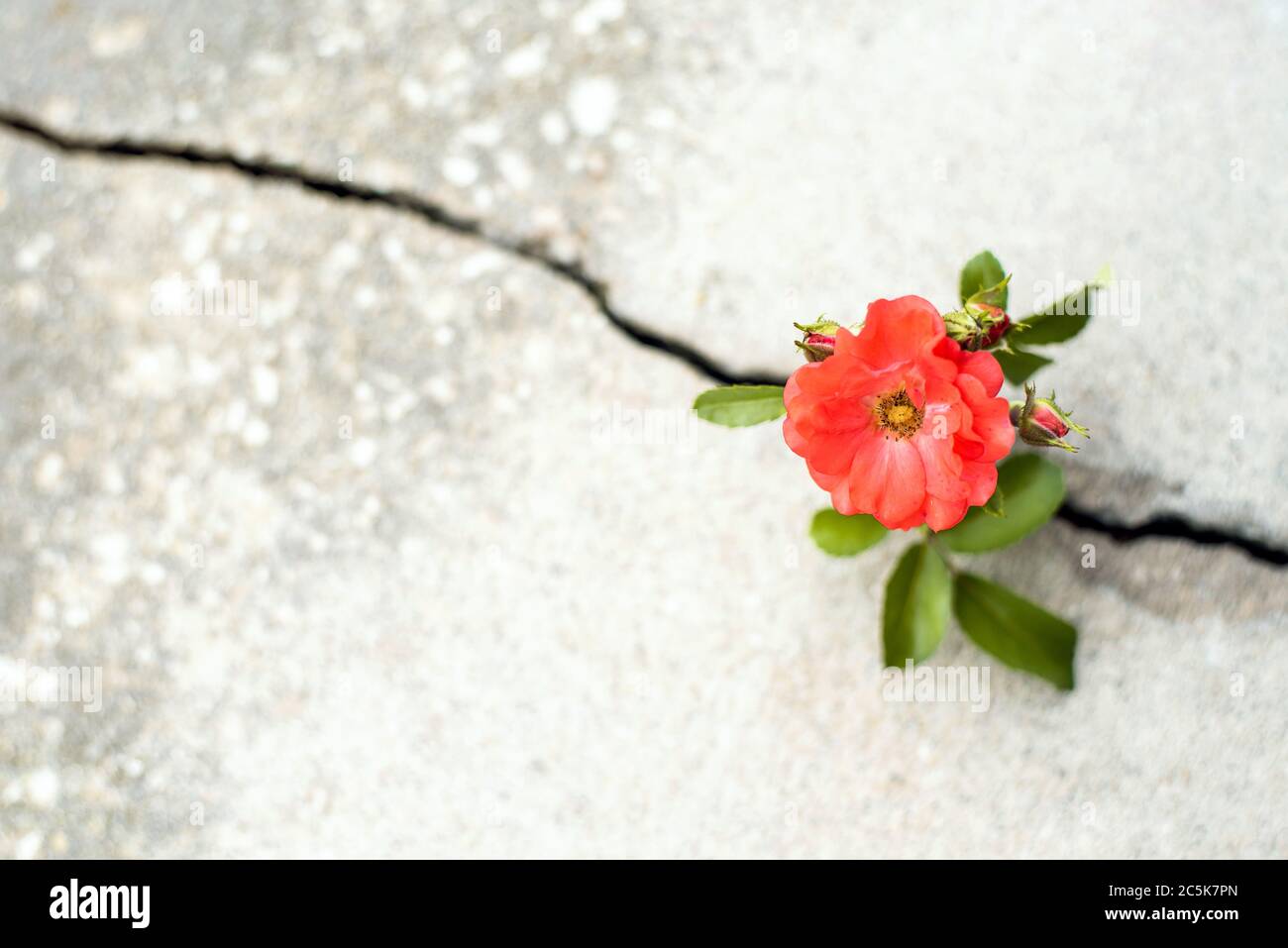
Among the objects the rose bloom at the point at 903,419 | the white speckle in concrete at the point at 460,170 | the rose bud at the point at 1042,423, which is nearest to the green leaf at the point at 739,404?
the rose bloom at the point at 903,419

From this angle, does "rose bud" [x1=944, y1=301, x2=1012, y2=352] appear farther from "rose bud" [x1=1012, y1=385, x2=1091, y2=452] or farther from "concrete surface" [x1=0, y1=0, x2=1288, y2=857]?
"concrete surface" [x1=0, y1=0, x2=1288, y2=857]

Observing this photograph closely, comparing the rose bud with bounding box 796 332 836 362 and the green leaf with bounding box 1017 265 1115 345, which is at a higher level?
the green leaf with bounding box 1017 265 1115 345

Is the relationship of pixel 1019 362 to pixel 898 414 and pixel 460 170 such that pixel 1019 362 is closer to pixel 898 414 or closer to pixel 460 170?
pixel 898 414

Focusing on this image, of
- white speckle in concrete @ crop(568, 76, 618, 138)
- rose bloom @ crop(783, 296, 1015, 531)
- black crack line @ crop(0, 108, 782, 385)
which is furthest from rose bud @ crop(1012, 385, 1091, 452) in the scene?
white speckle in concrete @ crop(568, 76, 618, 138)

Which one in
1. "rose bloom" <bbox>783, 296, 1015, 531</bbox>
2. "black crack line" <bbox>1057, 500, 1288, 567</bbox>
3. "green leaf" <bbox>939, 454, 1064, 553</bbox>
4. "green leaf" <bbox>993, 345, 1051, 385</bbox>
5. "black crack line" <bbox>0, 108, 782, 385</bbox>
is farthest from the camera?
"black crack line" <bbox>0, 108, 782, 385</bbox>

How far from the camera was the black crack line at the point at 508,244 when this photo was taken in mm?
1351

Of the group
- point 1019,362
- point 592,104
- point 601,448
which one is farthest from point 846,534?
point 592,104

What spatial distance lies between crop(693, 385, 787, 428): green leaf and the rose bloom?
0.43 feet

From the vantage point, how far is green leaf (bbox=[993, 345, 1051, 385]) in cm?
104

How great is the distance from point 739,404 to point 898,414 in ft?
0.64

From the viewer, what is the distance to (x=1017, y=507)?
1181 millimetres

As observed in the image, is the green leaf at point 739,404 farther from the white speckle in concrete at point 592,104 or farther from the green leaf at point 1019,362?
the white speckle in concrete at point 592,104
